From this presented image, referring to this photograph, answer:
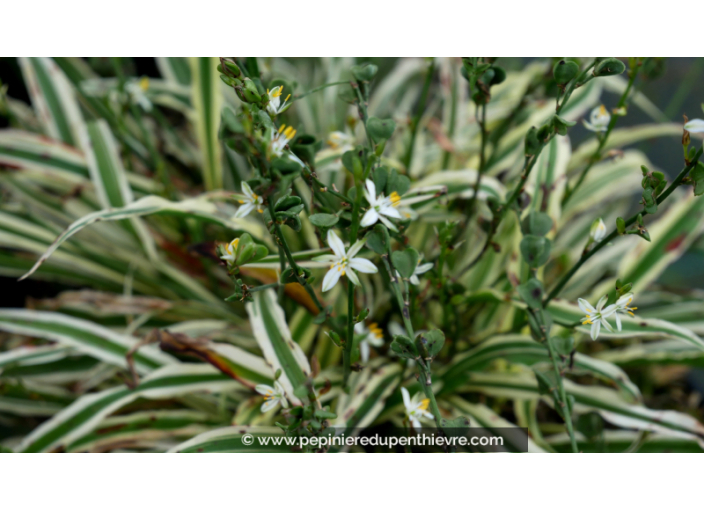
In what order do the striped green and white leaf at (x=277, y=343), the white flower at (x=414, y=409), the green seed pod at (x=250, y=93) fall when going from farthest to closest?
the striped green and white leaf at (x=277, y=343) → the white flower at (x=414, y=409) → the green seed pod at (x=250, y=93)

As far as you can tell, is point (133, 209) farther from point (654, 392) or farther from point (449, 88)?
point (654, 392)

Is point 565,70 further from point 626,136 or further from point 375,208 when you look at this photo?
point 626,136

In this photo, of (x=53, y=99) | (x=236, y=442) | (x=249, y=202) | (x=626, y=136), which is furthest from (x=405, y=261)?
(x=53, y=99)

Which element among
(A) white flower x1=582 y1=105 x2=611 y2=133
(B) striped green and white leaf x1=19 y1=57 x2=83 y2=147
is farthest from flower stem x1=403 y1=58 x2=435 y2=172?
(B) striped green and white leaf x1=19 y1=57 x2=83 y2=147

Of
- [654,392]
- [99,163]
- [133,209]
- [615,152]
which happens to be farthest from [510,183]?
[99,163]

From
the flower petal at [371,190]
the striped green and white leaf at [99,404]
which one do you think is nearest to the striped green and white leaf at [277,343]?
the striped green and white leaf at [99,404]

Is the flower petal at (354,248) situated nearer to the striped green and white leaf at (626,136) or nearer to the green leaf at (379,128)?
the green leaf at (379,128)
